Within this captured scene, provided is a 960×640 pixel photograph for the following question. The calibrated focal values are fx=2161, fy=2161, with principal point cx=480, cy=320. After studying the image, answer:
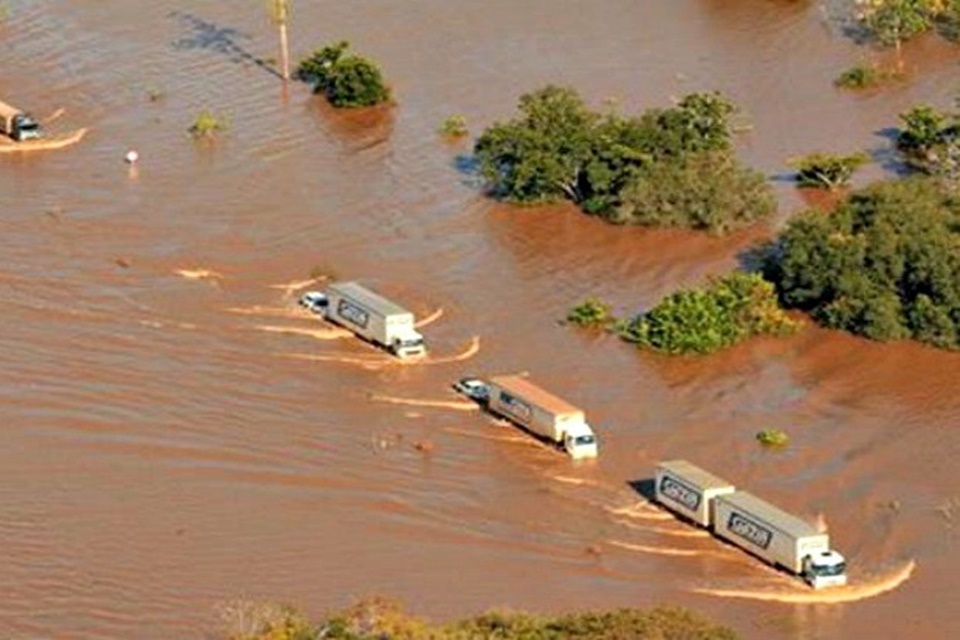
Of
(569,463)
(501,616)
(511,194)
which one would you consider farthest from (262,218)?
(501,616)

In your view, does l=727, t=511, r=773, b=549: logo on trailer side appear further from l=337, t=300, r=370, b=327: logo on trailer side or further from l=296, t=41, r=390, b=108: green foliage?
l=296, t=41, r=390, b=108: green foliage

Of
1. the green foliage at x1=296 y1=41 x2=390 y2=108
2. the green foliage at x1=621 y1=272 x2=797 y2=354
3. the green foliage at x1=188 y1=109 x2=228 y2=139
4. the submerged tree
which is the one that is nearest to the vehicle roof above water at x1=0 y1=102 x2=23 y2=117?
the green foliage at x1=188 y1=109 x2=228 y2=139

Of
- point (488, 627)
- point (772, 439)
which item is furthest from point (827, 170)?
point (488, 627)

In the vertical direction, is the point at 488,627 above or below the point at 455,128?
below

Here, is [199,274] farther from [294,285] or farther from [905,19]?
[905,19]

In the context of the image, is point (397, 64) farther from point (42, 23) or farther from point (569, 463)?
point (569, 463)
